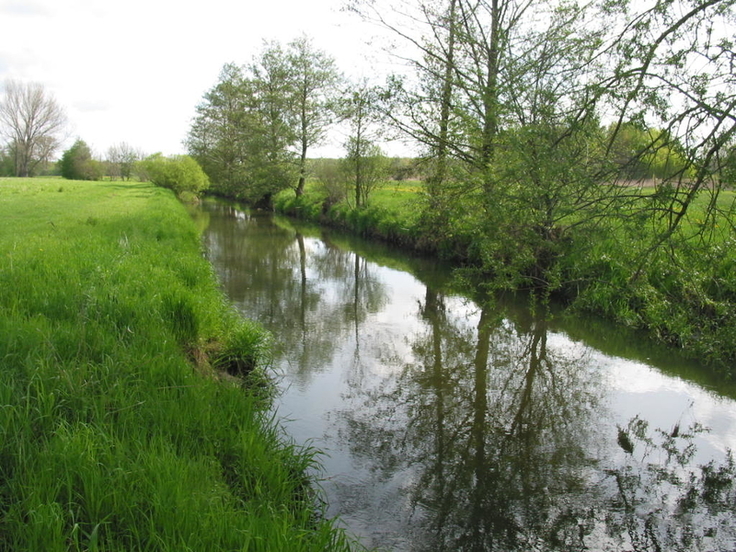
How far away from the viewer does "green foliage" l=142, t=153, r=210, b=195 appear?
39.7m

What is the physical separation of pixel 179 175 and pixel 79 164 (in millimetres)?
36619

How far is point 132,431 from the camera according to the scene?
3.34 meters

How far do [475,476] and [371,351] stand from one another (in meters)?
3.51

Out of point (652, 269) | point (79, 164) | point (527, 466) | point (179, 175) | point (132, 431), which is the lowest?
point (527, 466)

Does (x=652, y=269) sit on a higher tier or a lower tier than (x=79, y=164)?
lower

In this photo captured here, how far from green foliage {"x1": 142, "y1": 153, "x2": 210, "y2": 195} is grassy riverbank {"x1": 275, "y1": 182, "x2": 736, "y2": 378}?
3097 cm

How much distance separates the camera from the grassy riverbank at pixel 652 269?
4699 mm

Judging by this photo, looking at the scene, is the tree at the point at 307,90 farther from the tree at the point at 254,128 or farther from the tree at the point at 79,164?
the tree at the point at 79,164

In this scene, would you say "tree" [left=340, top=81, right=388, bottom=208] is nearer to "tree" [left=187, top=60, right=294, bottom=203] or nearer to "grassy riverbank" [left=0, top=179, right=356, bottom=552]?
"tree" [left=187, top=60, right=294, bottom=203]

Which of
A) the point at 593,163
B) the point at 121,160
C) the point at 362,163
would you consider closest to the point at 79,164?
the point at 121,160

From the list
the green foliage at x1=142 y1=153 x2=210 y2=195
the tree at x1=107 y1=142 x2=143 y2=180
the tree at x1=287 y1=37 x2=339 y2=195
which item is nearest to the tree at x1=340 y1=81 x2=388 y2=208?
the tree at x1=287 y1=37 x2=339 y2=195

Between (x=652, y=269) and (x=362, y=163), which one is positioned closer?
(x=652, y=269)

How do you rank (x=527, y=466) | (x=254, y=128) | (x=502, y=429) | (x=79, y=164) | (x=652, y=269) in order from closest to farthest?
(x=527, y=466) → (x=502, y=429) → (x=652, y=269) → (x=254, y=128) → (x=79, y=164)

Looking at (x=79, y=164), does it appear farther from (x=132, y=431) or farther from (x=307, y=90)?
(x=132, y=431)
